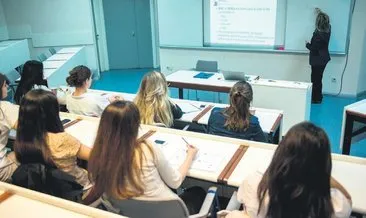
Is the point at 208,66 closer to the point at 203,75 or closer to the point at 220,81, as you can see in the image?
the point at 203,75

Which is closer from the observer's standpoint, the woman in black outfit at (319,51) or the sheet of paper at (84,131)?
the sheet of paper at (84,131)

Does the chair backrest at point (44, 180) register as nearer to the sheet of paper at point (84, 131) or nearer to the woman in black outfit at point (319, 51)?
the sheet of paper at point (84, 131)

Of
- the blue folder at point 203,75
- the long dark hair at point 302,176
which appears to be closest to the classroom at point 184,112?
the long dark hair at point 302,176

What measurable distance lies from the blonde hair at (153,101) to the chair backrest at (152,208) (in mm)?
1365

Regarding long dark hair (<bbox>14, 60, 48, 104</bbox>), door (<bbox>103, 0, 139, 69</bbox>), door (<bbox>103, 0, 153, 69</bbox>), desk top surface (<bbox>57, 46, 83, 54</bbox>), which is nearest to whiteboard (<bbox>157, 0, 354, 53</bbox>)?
door (<bbox>103, 0, 153, 69</bbox>)

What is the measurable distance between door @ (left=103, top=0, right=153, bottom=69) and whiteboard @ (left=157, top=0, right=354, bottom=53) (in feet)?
4.67

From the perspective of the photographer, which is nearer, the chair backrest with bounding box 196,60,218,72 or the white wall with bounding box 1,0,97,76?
the chair backrest with bounding box 196,60,218,72

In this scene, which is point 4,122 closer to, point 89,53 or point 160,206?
point 160,206

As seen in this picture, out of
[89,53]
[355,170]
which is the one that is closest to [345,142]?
[355,170]

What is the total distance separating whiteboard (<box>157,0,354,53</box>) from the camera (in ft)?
18.7

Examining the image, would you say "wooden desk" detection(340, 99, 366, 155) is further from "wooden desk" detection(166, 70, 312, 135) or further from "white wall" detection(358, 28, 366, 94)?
"white wall" detection(358, 28, 366, 94)

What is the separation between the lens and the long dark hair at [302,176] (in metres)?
1.41

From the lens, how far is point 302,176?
4.66 feet

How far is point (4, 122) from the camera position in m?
2.60
